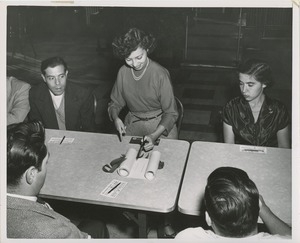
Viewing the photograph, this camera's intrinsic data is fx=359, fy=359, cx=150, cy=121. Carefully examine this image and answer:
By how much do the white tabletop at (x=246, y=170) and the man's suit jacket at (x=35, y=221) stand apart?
1.66 ft

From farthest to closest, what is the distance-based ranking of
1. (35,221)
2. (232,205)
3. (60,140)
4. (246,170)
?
(60,140), (246,170), (35,221), (232,205)

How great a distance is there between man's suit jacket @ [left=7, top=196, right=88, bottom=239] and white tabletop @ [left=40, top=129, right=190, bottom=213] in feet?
0.59

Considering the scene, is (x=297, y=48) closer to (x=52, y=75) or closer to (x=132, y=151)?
(x=132, y=151)

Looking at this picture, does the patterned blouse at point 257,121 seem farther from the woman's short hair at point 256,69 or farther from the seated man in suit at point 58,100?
the seated man in suit at point 58,100

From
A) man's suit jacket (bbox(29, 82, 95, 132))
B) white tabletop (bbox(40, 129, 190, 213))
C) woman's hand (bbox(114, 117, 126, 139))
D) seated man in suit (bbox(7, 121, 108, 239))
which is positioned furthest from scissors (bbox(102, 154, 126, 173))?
man's suit jacket (bbox(29, 82, 95, 132))

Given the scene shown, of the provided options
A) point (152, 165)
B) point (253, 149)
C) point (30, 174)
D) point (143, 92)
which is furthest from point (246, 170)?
point (30, 174)

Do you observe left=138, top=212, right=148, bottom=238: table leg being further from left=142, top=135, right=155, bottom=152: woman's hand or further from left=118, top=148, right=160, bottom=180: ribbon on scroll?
left=142, top=135, right=155, bottom=152: woman's hand

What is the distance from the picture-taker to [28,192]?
4.89 ft

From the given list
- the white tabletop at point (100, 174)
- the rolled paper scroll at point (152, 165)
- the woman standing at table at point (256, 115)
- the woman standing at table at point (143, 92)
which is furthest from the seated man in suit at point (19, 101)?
the woman standing at table at point (256, 115)

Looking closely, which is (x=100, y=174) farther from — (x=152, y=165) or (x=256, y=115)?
(x=256, y=115)

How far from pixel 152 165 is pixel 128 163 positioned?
0.12 meters

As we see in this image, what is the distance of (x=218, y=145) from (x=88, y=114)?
91 cm

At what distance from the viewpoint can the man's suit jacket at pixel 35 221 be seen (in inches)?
56.6

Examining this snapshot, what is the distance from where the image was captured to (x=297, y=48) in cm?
163
